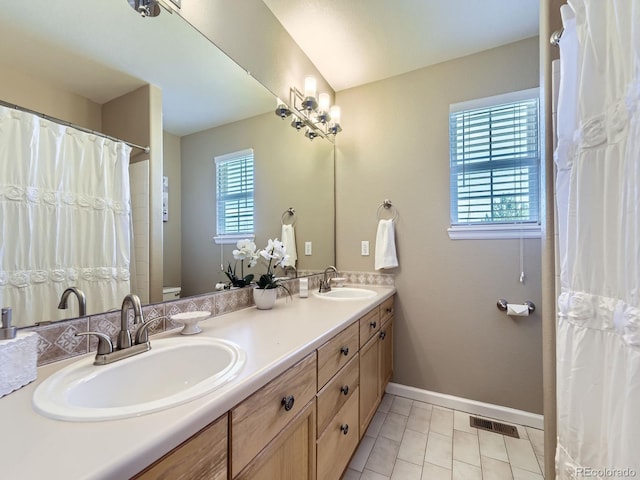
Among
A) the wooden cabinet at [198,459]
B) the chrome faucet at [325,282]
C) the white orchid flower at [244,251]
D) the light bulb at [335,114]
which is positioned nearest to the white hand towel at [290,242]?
the chrome faucet at [325,282]

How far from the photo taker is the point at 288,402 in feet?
2.80

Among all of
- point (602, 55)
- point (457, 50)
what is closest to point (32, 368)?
point (602, 55)

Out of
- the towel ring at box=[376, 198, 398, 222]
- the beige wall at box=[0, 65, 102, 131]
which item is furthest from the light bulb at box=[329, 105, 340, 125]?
the beige wall at box=[0, 65, 102, 131]

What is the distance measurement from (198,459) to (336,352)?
71 cm

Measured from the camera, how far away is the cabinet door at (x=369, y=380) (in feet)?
5.04

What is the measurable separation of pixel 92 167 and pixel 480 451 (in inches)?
91.5

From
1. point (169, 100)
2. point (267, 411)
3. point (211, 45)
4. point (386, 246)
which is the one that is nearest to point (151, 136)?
point (169, 100)

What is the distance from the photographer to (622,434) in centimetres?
63

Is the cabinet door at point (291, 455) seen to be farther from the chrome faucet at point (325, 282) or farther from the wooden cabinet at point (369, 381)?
the chrome faucet at point (325, 282)

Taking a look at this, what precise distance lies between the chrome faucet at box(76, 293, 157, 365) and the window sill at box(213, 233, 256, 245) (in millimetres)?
615

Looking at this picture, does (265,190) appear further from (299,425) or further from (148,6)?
(299,425)

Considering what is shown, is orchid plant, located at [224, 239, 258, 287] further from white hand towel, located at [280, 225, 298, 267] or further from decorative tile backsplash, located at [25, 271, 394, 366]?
white hand towel, located at [280, 225, 298, 267]

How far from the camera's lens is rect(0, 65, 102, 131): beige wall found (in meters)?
0.75

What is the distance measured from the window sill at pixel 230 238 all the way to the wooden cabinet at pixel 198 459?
96 centimetres
